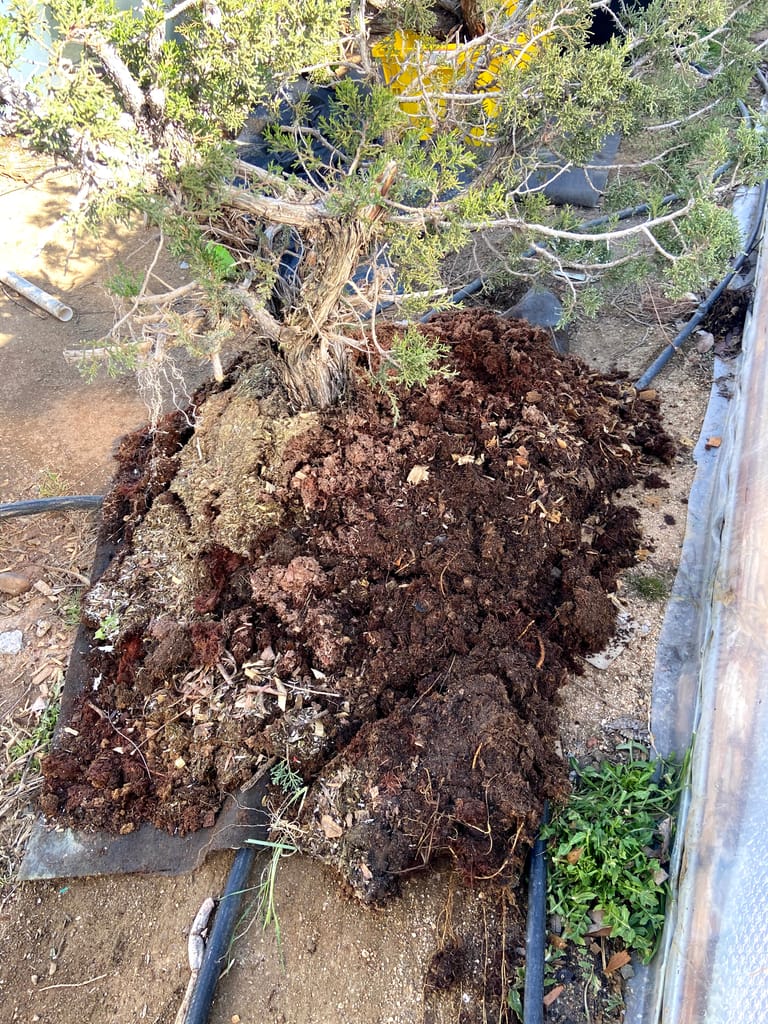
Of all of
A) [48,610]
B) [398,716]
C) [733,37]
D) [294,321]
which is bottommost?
[48,610]

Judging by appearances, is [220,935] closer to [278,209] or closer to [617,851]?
[617,851]

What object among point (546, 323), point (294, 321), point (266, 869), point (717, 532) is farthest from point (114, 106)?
point (546, 323)

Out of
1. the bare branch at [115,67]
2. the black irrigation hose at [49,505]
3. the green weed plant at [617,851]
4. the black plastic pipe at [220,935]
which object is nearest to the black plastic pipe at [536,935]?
the green weed plant at [617,851]

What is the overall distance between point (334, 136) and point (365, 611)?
170 cm

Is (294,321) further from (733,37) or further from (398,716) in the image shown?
(733,37)

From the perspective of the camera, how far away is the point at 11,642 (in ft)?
9.78

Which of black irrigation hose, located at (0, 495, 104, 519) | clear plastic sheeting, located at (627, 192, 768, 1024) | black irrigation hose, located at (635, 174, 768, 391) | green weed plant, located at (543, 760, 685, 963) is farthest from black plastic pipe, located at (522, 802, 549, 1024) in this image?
black irrigation hose, located at (0, 495, 104, 519)

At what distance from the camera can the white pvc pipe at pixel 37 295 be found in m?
4.88

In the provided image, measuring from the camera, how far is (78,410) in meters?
4.14

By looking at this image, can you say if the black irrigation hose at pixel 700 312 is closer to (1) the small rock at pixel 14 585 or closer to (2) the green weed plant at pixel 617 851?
(2) the green weed plant at pixel 617 851

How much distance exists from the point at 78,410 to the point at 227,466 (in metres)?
1.89

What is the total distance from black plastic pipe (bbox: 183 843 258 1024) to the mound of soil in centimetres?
19

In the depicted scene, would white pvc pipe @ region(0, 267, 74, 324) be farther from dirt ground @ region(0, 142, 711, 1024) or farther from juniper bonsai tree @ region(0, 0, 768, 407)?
juniper bonsai tree @ region(0, 0, 768, 407)

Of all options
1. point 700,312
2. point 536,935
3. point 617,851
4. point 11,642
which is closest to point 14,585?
point 11,642
